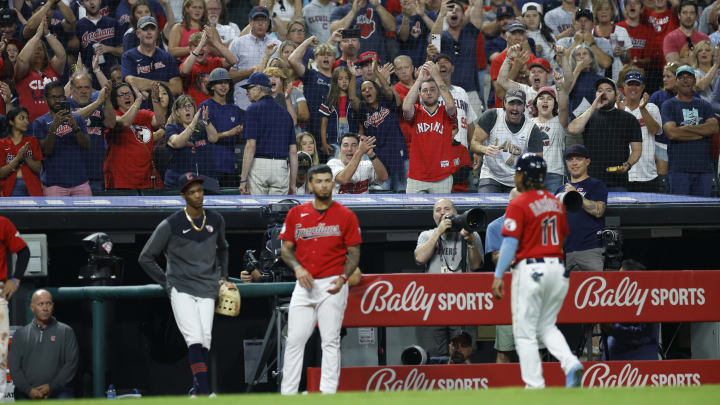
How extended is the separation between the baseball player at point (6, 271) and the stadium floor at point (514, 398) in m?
2.02

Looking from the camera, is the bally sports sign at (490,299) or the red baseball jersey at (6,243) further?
the bally sports sign at (490,299)

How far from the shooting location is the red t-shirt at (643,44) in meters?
14.4

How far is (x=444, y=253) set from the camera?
9680mm

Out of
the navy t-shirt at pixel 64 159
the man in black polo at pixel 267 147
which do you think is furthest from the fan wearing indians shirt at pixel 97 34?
the man in black polo at pixel 267 147

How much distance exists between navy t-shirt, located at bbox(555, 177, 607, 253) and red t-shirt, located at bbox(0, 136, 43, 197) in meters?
5.49

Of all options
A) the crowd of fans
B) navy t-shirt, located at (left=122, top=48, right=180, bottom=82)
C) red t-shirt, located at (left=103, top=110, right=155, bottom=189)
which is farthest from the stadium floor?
navy t-shirt, located at (left=122, top=48, right=180, bottom=82)

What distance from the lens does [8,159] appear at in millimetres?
10922

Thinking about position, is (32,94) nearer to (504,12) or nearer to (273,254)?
(273,254)

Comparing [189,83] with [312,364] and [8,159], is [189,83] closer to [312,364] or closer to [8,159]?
[8,159]

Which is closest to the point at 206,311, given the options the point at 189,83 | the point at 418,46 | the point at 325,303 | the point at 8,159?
the point at 325,303

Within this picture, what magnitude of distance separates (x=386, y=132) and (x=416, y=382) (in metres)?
3.80

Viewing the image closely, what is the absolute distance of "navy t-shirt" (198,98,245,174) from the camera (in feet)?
37.5

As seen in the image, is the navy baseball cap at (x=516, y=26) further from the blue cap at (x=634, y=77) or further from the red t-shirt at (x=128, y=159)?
the red t-shirt at (x=128, y=159)

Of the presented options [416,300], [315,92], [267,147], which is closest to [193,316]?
[416,300]
